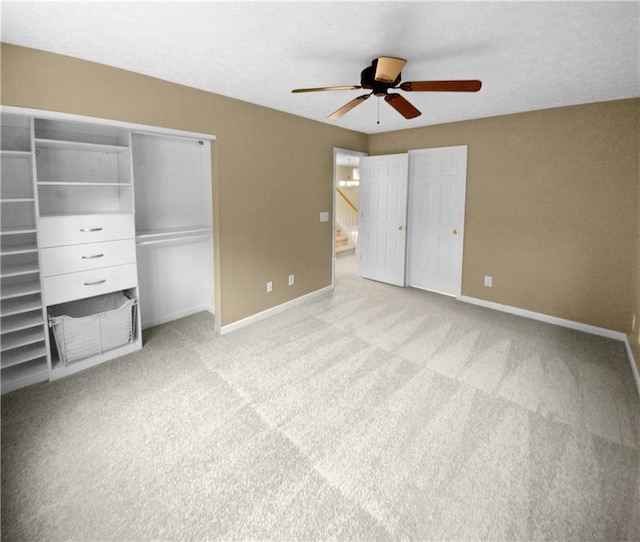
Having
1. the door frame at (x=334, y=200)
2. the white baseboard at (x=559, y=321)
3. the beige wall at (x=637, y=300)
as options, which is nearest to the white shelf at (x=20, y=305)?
the door frame at (x=334, y=200)

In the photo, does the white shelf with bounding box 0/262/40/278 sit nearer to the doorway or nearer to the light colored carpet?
the light colored carpet

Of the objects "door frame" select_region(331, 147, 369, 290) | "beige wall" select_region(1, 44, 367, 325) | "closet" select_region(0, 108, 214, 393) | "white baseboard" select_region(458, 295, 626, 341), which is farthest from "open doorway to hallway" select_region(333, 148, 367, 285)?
"closet" select_region(0, 108, 214, 393)

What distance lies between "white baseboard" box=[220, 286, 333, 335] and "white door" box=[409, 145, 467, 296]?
4.80 feet

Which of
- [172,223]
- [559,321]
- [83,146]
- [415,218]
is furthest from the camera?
[415,218]

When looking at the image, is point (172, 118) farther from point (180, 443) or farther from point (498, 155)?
point (498, 155)

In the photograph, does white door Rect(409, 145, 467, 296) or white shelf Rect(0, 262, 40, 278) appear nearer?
white shelf Rect(0, 262, 40, 278)

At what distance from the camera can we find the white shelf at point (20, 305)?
Answer: 2471mm

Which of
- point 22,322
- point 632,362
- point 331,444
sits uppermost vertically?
point 22,322

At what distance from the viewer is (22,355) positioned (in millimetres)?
2580

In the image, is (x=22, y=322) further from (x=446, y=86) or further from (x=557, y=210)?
(x=557, y=210)

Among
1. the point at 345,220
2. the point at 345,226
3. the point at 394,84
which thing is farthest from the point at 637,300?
→ the point at 345,220

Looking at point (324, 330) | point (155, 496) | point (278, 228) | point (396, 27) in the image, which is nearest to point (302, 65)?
point (396, 27)

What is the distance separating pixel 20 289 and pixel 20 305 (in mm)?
127

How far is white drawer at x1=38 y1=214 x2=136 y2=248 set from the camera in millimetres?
2506
